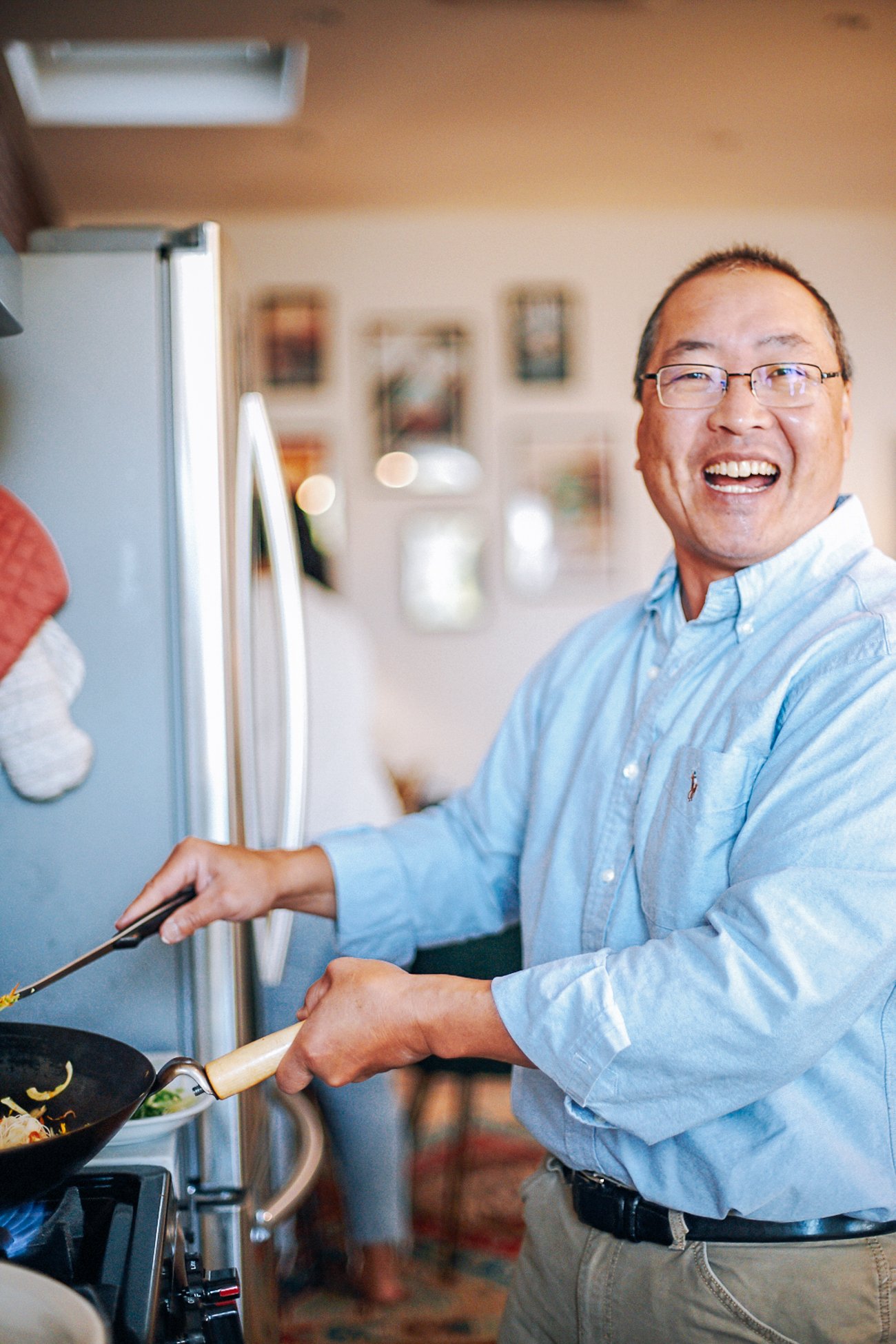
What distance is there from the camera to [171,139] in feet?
12.4

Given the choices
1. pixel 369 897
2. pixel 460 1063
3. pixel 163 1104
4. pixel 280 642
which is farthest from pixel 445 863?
pixel 460 1063

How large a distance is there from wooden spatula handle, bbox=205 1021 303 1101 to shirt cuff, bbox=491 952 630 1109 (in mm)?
187

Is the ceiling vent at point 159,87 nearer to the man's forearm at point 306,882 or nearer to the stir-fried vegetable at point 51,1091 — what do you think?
the man's forearm at point 306,882

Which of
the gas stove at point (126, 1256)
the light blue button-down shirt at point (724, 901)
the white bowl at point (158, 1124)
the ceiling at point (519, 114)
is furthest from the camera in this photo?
the ceiling at point (519, 114)

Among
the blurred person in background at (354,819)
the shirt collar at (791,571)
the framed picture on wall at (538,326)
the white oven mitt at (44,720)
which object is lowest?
the blurred person in background at (354,819)

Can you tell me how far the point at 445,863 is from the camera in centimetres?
146

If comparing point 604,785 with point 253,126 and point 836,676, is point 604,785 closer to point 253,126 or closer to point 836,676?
point 836,676

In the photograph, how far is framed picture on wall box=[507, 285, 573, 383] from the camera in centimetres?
456

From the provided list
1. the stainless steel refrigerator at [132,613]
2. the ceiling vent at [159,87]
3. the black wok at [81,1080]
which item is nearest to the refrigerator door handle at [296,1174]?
the stainless steel refrigerator at [132,613]

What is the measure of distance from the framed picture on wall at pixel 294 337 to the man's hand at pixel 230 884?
11.2ft

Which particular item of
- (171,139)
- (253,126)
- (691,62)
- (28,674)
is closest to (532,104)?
(691,62)

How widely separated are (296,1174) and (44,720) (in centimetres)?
78

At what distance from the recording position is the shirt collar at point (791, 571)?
119 centimetres

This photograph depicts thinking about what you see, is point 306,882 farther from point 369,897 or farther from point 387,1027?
point 387,1027
